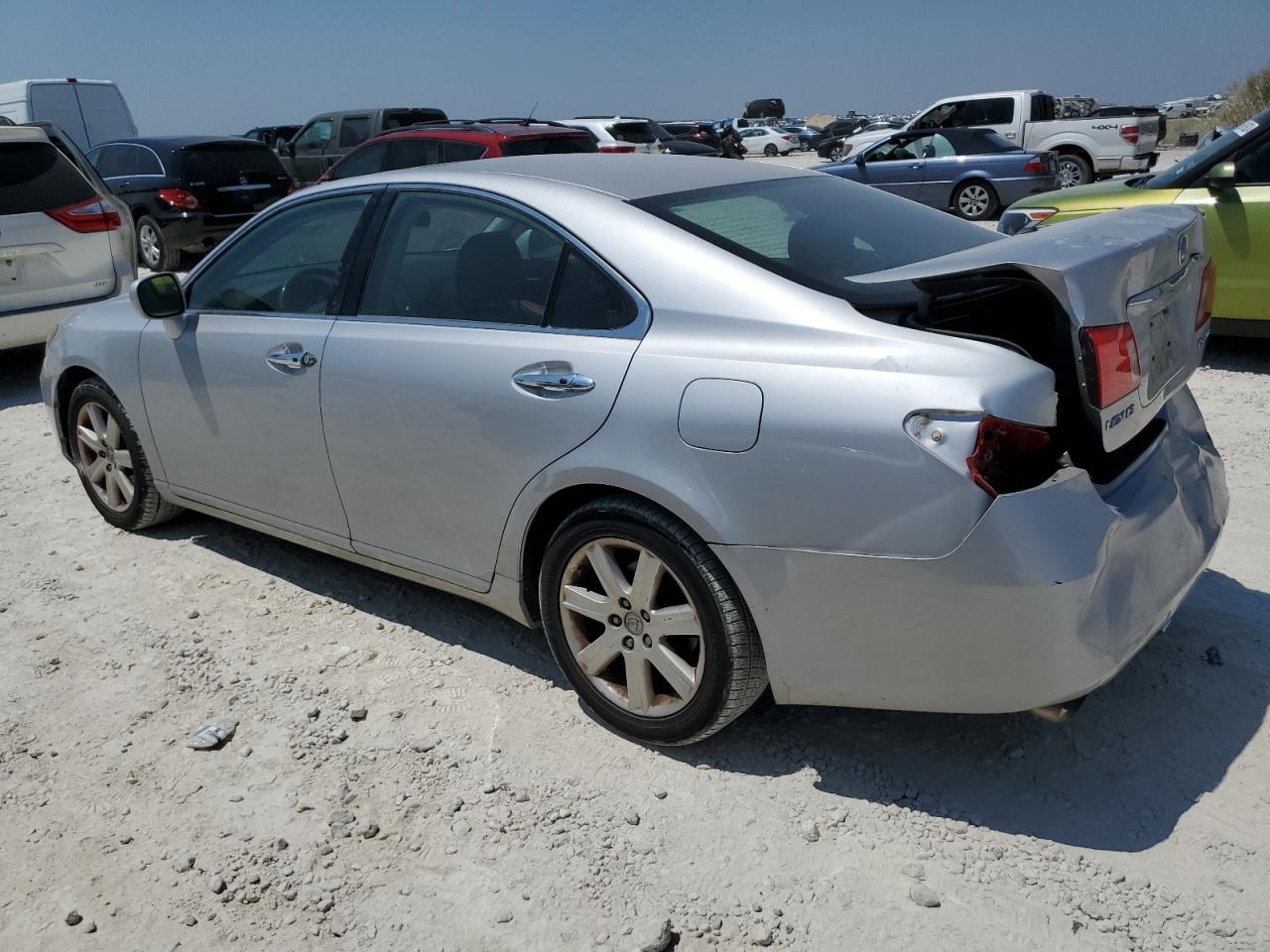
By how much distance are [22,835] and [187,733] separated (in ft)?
1.74

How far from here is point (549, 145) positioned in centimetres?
1076

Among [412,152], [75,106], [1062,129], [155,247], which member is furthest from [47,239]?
[1062,129]

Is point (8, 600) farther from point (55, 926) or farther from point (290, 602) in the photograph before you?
point (55, 926)

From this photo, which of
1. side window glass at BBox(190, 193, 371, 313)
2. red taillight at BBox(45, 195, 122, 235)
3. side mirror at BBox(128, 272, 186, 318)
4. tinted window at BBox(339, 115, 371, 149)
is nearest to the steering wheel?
side window glass at BBox(190, 193, 371, 313)

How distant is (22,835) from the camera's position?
293 cm

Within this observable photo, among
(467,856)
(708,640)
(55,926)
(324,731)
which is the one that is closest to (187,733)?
(324,731)

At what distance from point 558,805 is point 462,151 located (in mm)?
8642

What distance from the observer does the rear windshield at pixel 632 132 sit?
18312 millimetres

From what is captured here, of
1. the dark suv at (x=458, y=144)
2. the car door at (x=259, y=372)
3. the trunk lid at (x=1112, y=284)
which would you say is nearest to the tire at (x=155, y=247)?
the dark suv at (x=458, y=144)

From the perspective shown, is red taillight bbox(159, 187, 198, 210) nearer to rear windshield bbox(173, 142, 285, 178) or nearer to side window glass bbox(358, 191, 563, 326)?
rear windshield bbox(173, 142, 285, 178)

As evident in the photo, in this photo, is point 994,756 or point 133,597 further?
point 133,597

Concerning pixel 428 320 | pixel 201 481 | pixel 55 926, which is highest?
pixel 428 320

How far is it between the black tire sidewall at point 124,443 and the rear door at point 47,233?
3.05 metres

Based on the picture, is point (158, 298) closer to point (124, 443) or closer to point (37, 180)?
point (124, 443)
